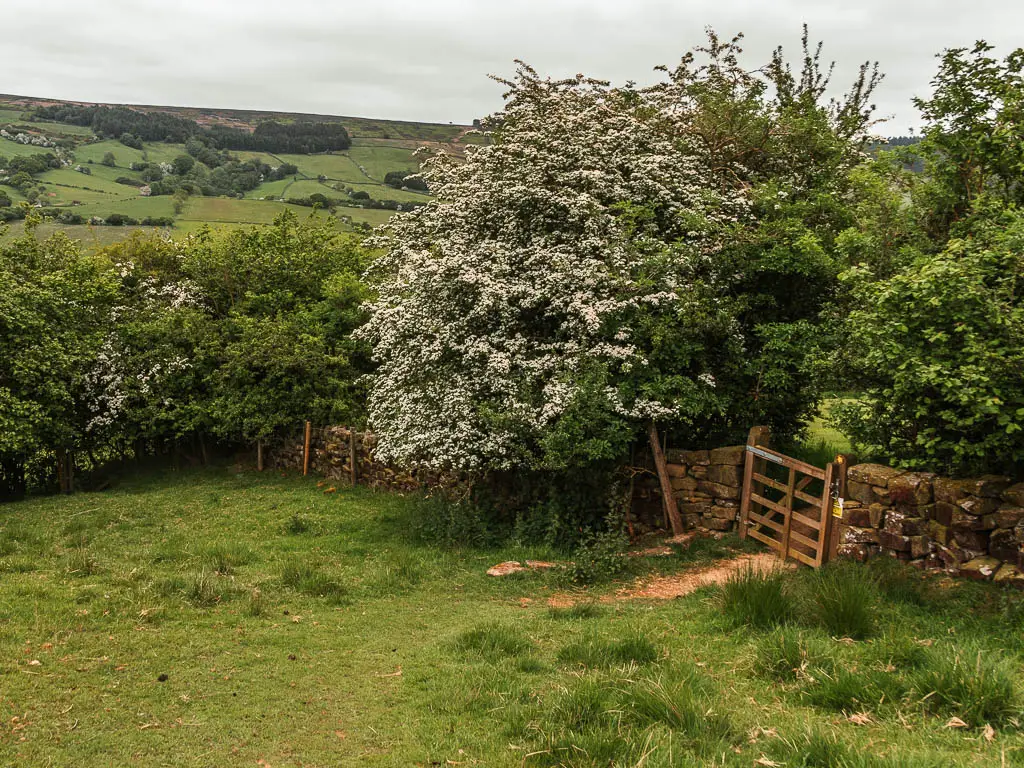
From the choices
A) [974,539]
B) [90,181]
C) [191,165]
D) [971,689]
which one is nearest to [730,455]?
[974,539]

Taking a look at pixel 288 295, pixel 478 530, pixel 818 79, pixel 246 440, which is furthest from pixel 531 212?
pixel 246 440

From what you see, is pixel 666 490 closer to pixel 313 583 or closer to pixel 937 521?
pixel 937 521

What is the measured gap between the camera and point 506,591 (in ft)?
34.5

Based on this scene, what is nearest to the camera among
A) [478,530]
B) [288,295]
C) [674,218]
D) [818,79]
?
[478,530]

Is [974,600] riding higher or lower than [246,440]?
higher

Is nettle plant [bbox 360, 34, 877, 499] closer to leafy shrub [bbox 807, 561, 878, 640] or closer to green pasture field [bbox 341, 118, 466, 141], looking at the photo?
leafy shrub [bbox 807, 561, 878, 640]

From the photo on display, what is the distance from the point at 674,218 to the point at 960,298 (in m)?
6.85

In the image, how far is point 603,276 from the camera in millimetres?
12586

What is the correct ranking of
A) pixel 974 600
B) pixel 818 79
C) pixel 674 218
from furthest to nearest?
pixel 818 79
pixel 674 218
pixel 974 600

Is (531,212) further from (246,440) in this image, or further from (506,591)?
(246,440)

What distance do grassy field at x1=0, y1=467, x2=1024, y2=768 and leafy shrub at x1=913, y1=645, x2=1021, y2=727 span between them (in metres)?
0.02

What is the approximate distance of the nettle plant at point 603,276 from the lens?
12266mm

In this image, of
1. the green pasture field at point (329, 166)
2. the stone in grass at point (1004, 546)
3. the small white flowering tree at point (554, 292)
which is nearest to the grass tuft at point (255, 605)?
the small white flowering tree at point (554, 292)

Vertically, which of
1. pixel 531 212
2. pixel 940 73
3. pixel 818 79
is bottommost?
pixel 531 212
